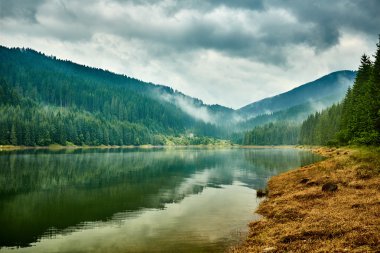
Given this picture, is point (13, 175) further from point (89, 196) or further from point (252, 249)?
point (252, 249)

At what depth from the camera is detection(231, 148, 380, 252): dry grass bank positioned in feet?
61.2

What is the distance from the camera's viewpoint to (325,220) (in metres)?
23.2

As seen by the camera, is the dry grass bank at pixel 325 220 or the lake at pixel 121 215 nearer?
the dry grass bank at pixel 325 220

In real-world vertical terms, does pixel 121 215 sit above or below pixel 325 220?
below

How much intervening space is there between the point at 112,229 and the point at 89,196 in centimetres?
1648

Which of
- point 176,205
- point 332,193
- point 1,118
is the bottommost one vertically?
point 176,205

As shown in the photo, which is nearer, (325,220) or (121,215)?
(325,220)

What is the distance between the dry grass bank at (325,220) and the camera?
18661 millimetres

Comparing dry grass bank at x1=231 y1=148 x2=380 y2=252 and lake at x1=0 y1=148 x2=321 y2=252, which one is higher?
dry grass bank at x1=231 y1=148 x2=380 y2=252

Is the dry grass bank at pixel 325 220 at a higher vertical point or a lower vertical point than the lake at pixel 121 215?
higher

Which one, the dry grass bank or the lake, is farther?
the lake

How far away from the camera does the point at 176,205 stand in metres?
37.7

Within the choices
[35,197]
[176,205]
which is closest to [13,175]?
[35,197]

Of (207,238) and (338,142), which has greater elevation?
(338,142)
